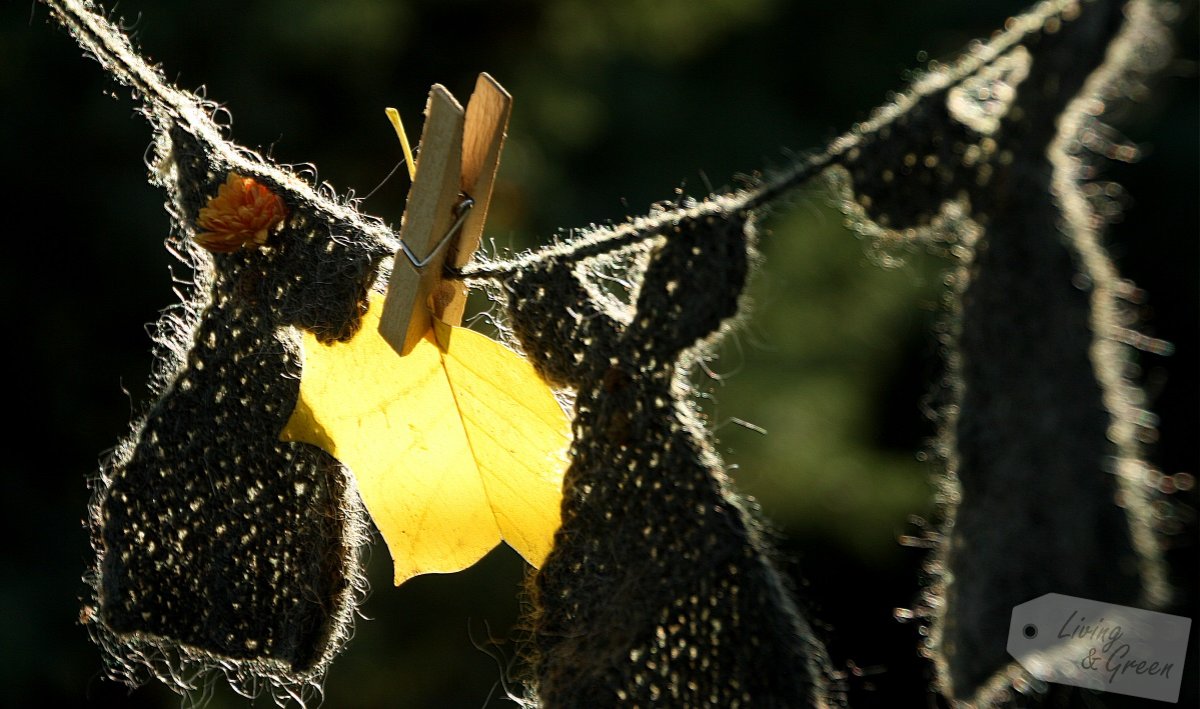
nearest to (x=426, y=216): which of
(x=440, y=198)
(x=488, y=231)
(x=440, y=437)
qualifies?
(x=440, y=198)

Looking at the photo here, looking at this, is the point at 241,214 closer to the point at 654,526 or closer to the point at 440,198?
the point at 440,198

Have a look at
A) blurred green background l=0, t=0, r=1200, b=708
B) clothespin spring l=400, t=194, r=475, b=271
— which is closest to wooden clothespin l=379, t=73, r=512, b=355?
clothespin spring l=400, t=194, r=475, b=271

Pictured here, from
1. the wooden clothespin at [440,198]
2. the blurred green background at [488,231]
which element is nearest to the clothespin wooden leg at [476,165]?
the wooden clothespin at [440,198]

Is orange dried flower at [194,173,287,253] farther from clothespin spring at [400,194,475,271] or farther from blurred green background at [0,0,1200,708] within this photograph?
blurred green background at [0,0,1200,708]

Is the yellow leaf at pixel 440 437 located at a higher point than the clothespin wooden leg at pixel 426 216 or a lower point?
lower

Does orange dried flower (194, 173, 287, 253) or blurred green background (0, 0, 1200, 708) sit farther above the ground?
orange dried flower (194, 173, 287, 253)

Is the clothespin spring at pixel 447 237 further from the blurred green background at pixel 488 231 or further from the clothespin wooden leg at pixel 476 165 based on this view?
the blurred green background at pixel 488 231

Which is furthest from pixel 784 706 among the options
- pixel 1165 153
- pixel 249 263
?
pixel 1165 153
